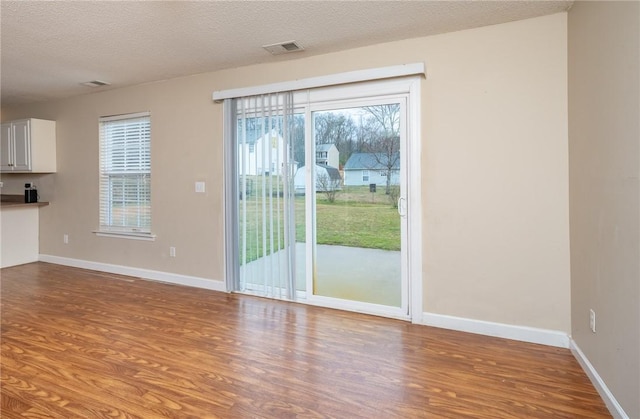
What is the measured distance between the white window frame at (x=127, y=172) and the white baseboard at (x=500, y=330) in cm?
349

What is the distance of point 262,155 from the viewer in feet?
11.6

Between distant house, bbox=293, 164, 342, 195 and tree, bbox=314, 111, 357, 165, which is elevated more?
tree, bbox=314, 111, 357, 165

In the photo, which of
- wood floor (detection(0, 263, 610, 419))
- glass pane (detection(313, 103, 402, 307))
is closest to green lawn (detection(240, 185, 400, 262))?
glass pane (detection(313, 103, 402, 307))

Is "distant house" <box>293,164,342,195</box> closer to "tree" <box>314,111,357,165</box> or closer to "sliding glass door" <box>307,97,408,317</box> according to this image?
"sliding glass door" <box>307,97,408,317</box>

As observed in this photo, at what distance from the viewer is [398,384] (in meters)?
2.04

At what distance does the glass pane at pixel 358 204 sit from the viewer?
10.2 feet

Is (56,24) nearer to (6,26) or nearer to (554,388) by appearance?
(6,26)

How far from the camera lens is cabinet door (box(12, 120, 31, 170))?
193 inches

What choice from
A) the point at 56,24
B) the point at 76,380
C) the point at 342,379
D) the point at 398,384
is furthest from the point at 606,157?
the point at 56,24

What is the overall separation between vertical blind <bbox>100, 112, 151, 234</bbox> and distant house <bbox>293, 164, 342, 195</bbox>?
220 centimetres

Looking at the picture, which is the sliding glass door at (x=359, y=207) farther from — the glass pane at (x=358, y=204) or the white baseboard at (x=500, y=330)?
the white baseboard at (x=500, y=330)

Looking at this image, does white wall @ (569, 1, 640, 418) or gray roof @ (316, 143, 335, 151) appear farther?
gray roof @ (316, 143, 335, 151)

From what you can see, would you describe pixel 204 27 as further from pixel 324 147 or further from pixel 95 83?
pixel 95 83

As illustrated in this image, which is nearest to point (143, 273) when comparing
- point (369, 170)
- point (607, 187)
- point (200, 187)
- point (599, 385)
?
point (200, 187)
